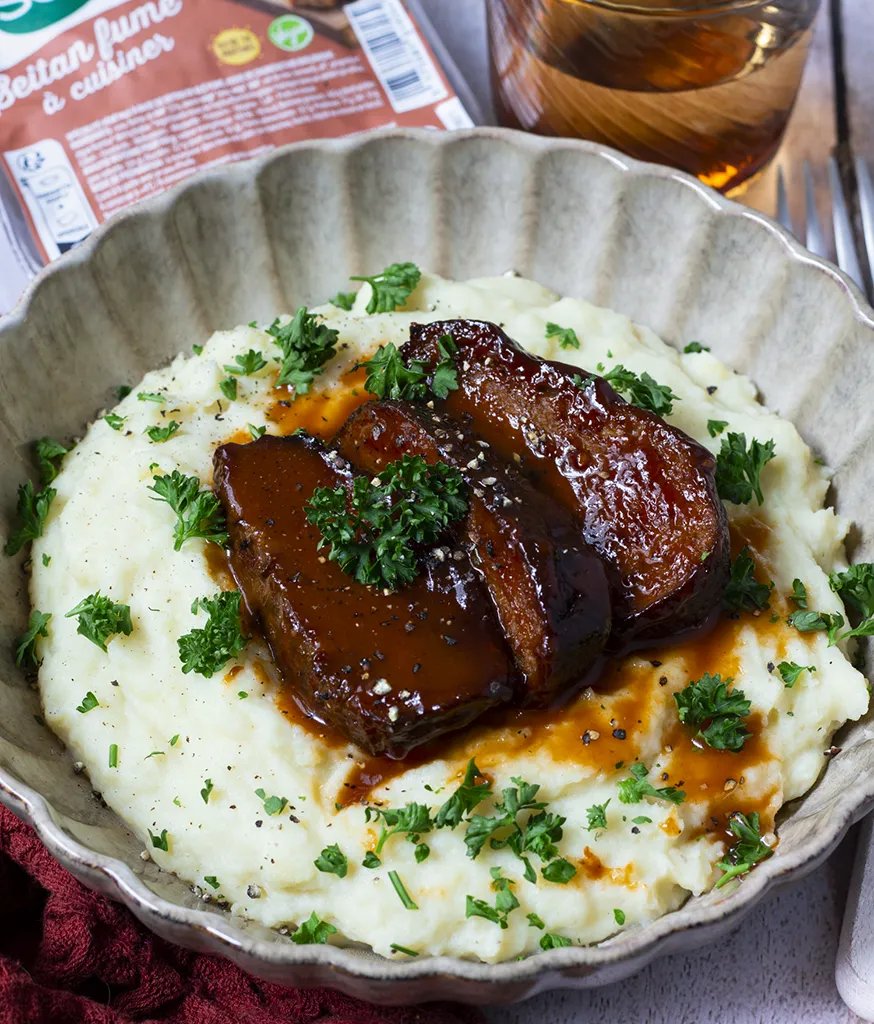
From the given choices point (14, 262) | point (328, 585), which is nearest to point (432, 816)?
point (328, 585)

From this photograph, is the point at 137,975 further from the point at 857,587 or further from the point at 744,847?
the point at 857,587

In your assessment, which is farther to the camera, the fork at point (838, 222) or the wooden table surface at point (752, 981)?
the fork at point (838, 222)

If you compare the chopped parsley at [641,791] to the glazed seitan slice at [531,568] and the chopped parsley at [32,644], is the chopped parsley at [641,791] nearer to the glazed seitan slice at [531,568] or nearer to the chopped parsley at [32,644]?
the glazed seitan slice at [531,568]

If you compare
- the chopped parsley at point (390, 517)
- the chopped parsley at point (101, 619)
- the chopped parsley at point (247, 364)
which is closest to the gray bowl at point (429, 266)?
the chopped parsley at point (101, 619)

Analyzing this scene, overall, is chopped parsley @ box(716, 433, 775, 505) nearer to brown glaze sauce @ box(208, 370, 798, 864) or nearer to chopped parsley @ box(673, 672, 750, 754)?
brown glaze sauce @ box(208, 370, 798, 864)

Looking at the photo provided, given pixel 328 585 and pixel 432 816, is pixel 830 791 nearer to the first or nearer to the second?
pixel 432 816

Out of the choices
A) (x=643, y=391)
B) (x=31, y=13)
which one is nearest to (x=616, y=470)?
(x=643, y=391)
